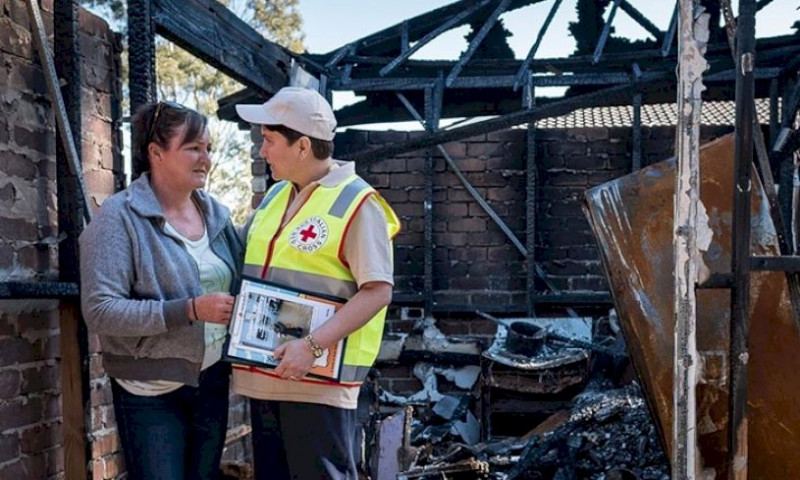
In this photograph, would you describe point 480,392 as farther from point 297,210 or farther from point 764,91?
point 297,210

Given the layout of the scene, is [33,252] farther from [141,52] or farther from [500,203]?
[500,203]

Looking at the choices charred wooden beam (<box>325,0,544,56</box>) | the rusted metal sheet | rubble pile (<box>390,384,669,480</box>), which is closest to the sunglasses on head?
the rusted metal sheet

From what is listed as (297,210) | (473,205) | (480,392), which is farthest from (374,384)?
(297,210)

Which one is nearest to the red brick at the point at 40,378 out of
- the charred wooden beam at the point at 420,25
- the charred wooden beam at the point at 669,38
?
the charred wooden beam at the point at 420,25

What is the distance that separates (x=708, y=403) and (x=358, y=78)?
17.3 ft

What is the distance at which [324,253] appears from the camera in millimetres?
2328

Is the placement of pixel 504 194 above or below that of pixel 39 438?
above

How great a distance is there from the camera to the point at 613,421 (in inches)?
199

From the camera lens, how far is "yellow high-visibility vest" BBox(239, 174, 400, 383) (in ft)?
7.65

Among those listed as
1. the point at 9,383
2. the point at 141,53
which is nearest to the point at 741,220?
the point at 9,383

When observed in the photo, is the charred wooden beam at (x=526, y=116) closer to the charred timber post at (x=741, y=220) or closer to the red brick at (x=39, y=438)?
the charred timber post at (x=741, y=220)

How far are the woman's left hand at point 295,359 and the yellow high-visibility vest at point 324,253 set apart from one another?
124mm

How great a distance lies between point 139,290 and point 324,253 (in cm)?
52

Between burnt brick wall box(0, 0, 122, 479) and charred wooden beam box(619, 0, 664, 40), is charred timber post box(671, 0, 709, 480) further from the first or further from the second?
charred wooden beam box(619, 0, 664, 40)
